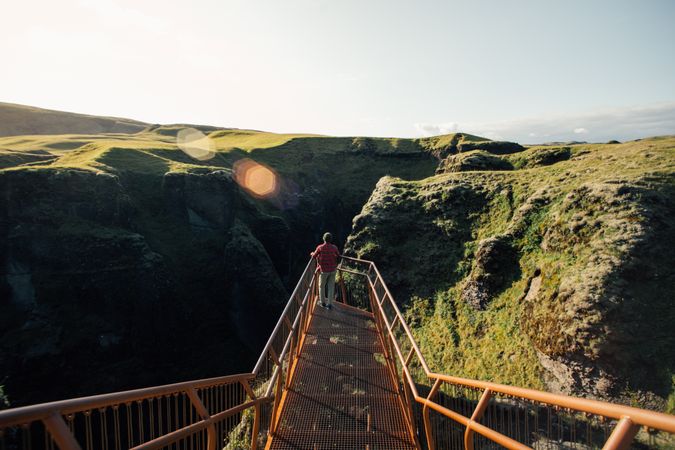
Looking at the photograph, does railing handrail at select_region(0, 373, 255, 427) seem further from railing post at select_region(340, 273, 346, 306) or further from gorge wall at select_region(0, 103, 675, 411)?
railing post at select_region(340, 273, 346, 306)

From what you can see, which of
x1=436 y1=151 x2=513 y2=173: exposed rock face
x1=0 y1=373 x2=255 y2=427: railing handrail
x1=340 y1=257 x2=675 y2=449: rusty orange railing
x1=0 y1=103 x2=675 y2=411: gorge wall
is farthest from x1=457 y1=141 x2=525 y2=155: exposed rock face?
x1=0 y1=373 x2=255 y2=427: railing handrail

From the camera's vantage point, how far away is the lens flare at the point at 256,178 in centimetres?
3622

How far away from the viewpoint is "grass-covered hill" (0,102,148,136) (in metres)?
91.5

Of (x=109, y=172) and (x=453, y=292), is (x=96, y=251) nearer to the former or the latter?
(x=109, y=172)

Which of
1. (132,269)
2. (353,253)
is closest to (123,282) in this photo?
(132,269)

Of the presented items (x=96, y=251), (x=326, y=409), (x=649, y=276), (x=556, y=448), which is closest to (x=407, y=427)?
(x=326, y=409)

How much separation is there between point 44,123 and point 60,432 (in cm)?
12395

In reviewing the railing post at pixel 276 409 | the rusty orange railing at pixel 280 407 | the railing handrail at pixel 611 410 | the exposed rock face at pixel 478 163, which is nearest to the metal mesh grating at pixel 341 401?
the railing post at pixel 276 409

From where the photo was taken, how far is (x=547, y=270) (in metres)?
12.2

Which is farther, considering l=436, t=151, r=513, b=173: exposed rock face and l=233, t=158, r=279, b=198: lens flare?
l=233, t=158, r=279, b=198: lens flare

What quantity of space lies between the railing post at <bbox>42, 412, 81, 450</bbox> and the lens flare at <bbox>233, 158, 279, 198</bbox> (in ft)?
112

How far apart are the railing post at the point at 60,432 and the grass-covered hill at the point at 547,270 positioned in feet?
35.7

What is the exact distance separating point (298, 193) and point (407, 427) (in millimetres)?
33009

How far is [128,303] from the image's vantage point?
2294 cm
